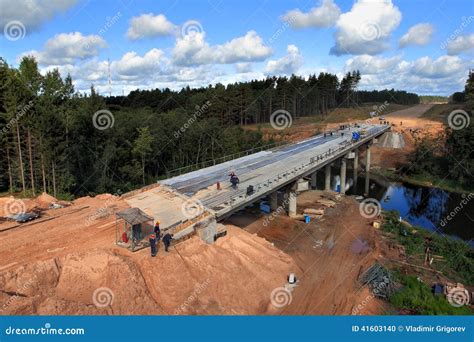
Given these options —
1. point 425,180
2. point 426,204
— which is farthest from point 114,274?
point 425,180

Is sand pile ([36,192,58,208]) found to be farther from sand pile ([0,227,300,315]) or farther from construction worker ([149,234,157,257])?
construction worker ([149,234,157,257])

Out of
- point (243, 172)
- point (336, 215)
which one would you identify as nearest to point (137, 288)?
point (243, 172)

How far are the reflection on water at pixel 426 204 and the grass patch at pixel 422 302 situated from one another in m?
17.7

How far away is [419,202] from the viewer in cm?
5781

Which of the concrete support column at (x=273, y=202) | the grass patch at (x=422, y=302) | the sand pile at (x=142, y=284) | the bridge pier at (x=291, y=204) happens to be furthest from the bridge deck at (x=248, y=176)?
the grass patch at (x=422, y=302)

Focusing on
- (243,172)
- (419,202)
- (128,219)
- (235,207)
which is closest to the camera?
(128,219)

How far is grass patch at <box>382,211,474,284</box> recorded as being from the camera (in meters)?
29.4

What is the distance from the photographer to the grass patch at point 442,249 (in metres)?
29.4

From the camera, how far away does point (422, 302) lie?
2311cm

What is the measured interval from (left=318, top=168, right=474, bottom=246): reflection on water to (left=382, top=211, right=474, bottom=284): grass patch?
15.5 ft

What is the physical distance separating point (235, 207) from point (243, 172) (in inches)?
511

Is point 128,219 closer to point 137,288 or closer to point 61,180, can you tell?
point 137,288

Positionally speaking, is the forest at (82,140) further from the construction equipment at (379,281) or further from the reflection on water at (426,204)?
the construction equipment at (379,281)

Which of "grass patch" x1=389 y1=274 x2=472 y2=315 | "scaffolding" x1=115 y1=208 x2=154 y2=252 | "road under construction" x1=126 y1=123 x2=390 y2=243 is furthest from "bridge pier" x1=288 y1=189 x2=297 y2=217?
"scaffolding" x1=115 y1=208 x2=154 y2=252
